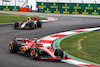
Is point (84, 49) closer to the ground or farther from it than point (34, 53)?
closer to the ground

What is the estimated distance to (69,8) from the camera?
125ft

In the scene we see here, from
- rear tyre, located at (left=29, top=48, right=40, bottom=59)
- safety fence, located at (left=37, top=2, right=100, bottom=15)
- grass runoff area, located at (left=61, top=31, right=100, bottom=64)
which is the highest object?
safety fence, located at (left=37, top=2, right=100, bottom=15)

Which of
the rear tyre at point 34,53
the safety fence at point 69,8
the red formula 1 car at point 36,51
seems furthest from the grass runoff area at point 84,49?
the safety fence at point 69,8

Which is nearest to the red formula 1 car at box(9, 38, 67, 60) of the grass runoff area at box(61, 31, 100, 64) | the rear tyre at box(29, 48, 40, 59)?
the rear tyre at box(29, 48, 40, 59)

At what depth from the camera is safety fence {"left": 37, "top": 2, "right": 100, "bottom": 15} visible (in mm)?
37094

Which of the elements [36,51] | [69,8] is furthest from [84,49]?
[69,8]

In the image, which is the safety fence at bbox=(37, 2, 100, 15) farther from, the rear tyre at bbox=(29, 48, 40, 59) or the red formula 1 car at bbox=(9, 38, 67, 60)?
the rear tyre at bbox=(29, 48, 40, 59)

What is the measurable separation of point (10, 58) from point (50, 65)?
1610mm

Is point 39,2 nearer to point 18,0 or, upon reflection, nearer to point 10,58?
point 18,0

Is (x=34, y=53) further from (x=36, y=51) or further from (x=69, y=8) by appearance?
(x=69, y=8)

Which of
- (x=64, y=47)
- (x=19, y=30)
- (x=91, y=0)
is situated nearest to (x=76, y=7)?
(x=91, y=0)

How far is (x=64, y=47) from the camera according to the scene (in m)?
10.8

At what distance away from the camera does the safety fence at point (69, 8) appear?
122 ft

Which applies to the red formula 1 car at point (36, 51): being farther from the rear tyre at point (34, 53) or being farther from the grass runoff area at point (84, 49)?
the grass runoff area at point (84, 49)
